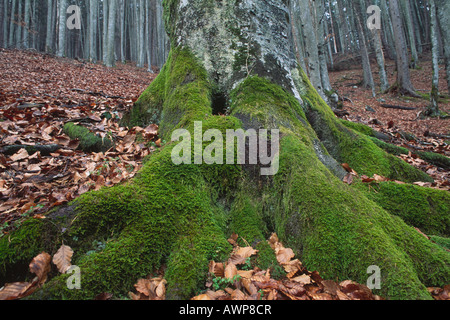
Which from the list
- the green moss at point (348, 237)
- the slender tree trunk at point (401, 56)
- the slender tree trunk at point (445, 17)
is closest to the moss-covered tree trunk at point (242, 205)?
the green moss at point (348, 237)

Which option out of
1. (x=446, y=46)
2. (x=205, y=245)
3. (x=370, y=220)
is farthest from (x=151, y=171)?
(x=446, y=46)

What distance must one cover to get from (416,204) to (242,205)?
1.70 m

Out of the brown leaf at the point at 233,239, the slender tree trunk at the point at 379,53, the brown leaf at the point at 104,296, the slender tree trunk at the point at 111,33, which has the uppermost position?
the slender tree trunk at the point at 111,33

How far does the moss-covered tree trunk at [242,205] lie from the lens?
1.50m

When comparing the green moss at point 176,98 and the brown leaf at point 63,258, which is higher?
the green moss at point 176,98

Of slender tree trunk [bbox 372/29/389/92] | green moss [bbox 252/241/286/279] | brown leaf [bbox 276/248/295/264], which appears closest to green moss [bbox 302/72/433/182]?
brown leaf [bbox 276/248/295/264]

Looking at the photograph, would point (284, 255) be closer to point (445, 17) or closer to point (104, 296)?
point (104, 296)

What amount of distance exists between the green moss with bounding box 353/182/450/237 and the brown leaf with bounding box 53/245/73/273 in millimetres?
2442

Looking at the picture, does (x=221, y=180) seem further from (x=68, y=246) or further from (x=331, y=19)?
(x=331, y=19)

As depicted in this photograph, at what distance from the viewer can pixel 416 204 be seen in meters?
2.27

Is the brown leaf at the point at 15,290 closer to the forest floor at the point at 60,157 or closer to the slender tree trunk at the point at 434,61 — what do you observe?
the forest floor at the point at 60,157

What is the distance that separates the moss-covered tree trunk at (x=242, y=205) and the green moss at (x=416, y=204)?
0.01 m

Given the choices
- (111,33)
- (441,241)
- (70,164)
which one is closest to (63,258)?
(70,164)

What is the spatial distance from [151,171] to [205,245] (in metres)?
0.76
